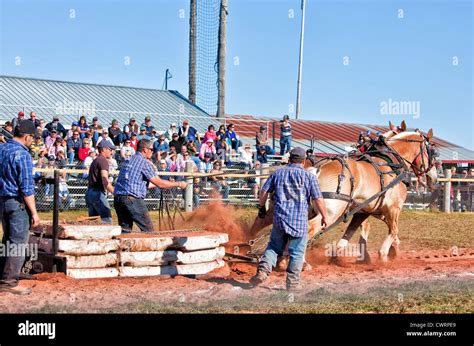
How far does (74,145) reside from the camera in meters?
20.9

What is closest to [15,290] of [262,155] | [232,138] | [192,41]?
[262,155]

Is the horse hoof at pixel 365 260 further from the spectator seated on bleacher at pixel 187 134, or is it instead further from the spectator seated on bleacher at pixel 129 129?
the spectator seated on bleacher at pixel 187 134

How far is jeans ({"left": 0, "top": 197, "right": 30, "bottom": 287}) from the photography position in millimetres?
9000

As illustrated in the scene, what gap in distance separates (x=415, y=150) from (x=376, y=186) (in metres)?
1.89

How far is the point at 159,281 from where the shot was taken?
10.2 metres

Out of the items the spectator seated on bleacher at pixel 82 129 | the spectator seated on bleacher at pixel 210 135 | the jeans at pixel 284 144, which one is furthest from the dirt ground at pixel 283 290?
the jeans at pixel 284 144

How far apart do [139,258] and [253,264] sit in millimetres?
2149

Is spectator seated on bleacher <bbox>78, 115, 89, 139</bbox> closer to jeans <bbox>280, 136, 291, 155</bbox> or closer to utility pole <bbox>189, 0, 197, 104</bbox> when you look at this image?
jeans <bbox>280, 136, 291, 155</bbox>

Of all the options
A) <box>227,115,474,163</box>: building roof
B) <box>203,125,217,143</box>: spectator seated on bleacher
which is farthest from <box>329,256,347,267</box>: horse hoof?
<box>227,115,474,163</box>: building roof

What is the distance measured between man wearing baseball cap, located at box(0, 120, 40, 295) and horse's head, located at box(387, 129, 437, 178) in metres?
7.12

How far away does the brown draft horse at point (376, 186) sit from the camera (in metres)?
11.6

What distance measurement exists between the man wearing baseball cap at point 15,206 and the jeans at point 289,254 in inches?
118
